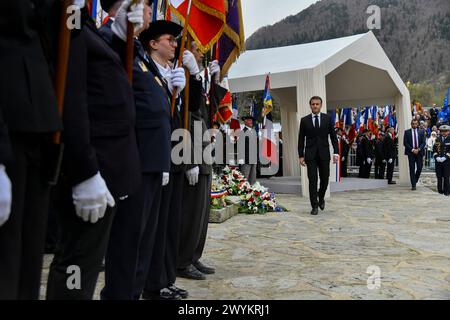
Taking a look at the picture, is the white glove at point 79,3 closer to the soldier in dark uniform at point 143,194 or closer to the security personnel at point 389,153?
the soldier in dark uniform at point 143,194

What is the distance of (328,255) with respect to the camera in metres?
4.09

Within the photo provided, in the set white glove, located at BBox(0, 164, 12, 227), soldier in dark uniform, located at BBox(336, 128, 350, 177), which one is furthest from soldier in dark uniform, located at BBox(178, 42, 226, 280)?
soldier in dark uniform, located at BBox(336, 128, 350, 177)

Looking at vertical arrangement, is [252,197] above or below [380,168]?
below

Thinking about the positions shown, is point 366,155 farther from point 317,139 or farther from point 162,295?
point 162,295

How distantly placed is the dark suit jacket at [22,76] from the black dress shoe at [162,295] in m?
1.69

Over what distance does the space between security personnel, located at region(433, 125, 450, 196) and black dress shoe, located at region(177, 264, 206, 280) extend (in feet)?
28.0

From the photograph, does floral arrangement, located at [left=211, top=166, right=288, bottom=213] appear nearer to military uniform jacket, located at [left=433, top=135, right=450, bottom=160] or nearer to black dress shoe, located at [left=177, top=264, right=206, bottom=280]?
black dress shoe, located at [left=177, top=264, right=206, bottom=280]

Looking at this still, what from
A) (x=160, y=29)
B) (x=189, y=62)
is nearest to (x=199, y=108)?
(x=189, y=62)

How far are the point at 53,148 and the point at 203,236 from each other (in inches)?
90.7

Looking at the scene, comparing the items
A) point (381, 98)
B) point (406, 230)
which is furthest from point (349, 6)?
point (406, 230)

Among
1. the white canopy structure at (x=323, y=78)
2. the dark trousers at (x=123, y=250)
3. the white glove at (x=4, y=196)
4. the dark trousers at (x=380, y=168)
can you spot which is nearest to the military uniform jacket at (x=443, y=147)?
the white canopy structure at (x=323, y=78)

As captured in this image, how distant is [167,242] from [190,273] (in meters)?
0.57

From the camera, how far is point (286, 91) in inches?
551

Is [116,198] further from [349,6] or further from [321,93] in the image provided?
[349,6]
